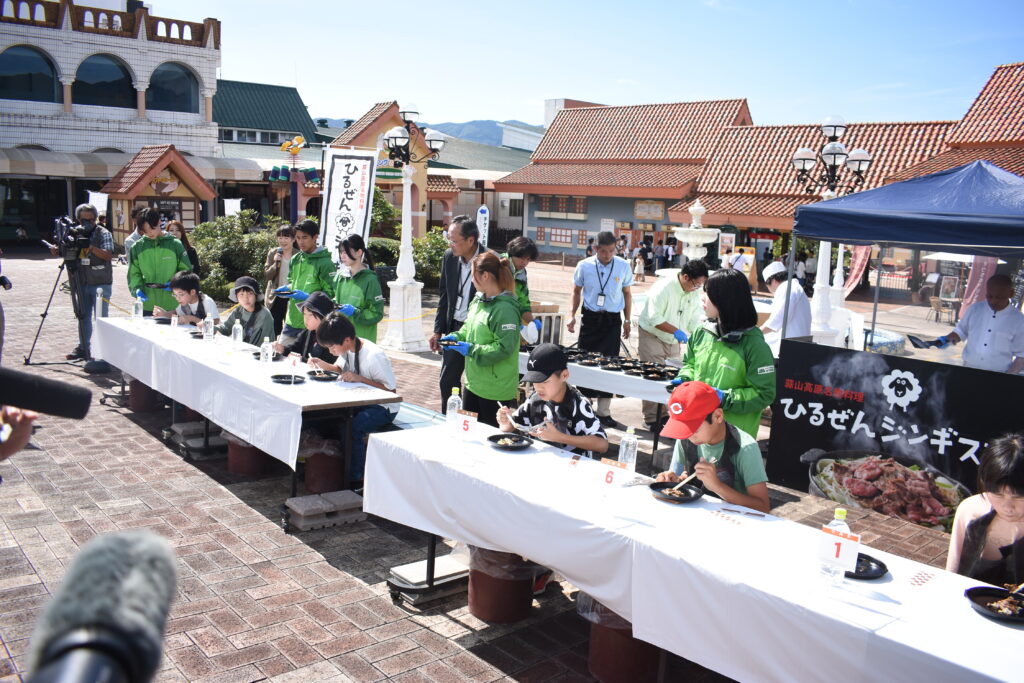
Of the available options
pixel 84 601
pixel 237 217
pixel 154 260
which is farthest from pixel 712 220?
pixel 84 601

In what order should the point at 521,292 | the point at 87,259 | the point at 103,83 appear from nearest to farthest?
1. the point at 521,292
2. the point at 87,259
3. the point at 103,83

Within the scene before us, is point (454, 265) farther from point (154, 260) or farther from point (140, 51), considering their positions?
point (140, 51)

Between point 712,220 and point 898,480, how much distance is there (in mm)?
22347

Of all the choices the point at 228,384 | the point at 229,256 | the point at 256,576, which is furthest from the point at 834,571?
the point at 229,256

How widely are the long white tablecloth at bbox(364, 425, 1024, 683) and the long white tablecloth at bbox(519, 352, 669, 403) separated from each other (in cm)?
268

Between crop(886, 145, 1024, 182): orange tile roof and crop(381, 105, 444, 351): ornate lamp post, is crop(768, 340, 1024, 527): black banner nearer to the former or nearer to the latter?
crop(381, 105, 444, 351): ornate lamp post

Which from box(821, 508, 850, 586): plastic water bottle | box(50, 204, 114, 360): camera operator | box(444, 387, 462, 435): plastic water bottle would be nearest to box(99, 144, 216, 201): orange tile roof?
box(50, 204, 114, 360): camera operator

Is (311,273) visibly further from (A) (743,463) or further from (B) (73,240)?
(A) (743,463)

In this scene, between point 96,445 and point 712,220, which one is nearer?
point 96,445

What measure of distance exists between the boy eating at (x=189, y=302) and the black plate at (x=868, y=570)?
7.02m

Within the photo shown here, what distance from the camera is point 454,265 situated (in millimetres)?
7449

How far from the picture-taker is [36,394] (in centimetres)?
118

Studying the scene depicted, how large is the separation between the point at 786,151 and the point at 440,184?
553 inches

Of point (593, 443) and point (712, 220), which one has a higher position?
point (712, 220)
